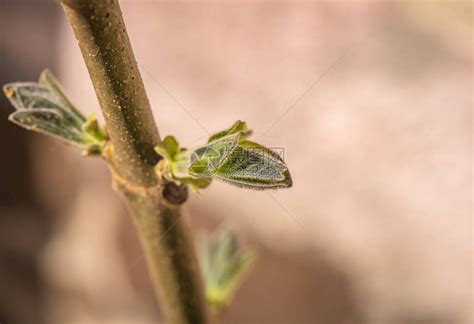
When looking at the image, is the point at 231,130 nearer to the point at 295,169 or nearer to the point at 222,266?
the point at 222,266

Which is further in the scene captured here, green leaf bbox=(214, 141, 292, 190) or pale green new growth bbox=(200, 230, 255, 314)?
pale green new growth bbox=(200, 230, 255, 314)

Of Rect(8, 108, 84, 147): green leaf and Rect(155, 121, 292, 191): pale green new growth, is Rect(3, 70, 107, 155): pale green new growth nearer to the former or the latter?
Rect(8, 108, 84, 147): green leaf

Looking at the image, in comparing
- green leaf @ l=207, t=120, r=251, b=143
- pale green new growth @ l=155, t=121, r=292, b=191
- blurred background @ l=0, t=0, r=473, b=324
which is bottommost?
pale green new growth @ l=155, t=121, r=292, b=191

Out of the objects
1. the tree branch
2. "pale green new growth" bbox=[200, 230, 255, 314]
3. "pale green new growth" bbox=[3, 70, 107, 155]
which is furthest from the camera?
"pale green new growth" bbox=[200, 230, 255, 314]

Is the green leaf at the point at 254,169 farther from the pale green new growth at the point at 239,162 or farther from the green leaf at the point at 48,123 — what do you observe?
the green leaf at the point at 48,123

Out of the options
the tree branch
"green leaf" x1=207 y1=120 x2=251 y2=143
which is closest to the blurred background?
the tree branch

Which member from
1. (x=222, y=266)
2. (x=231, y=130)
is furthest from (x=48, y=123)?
(x=222, y=266)
